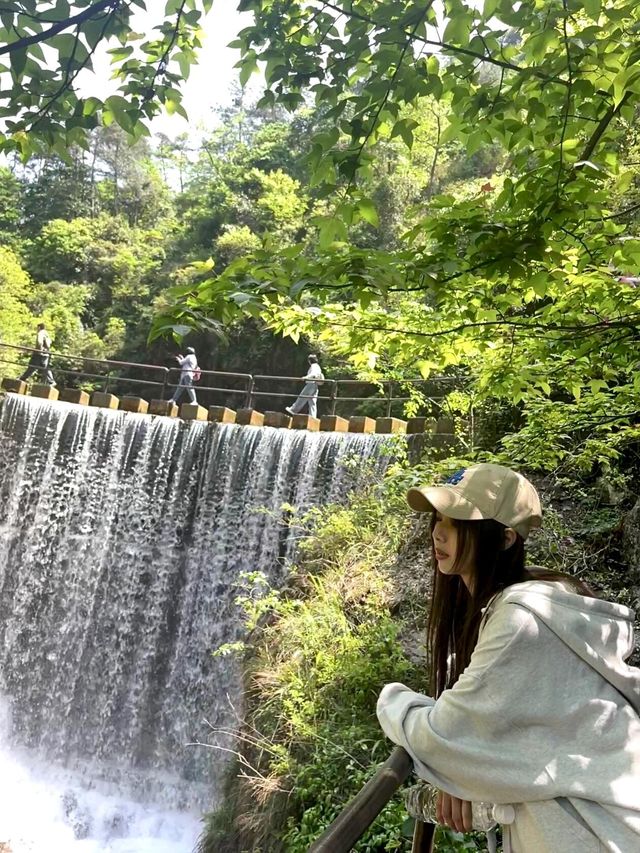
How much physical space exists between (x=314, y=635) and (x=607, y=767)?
521cm

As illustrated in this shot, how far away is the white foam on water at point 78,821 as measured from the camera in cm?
813

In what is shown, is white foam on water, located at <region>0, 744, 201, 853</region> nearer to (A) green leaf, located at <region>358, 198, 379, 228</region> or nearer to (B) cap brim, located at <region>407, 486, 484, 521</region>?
(A) green leaf, located at <region>358, 198, 379, 228</region>

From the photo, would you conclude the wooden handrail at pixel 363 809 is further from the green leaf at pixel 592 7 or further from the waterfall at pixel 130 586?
the waterfall at pixel 130 586

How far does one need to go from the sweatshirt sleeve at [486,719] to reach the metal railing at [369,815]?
13 cm

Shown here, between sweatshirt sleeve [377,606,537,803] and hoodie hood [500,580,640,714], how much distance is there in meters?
0.03

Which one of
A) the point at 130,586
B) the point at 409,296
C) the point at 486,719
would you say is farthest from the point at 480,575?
the point at 130,586

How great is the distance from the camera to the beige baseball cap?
1256mm

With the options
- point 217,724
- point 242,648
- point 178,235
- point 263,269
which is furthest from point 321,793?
point 178,235

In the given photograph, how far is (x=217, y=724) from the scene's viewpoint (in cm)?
898

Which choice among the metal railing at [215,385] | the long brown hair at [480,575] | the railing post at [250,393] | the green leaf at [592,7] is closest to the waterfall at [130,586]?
the railing post at [250,393]

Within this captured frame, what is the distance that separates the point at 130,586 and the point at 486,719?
10.1 metres

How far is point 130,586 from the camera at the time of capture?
10445mm

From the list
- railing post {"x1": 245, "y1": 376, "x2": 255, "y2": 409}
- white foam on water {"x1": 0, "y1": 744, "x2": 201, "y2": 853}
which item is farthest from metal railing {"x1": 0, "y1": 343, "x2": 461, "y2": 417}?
white foam on water {"x1": 0, "y1": 744, "x2": 201, "y2": 853}

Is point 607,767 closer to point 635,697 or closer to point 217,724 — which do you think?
point 635,697
